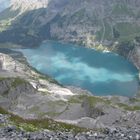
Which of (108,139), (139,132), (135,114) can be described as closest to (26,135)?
(108,139)

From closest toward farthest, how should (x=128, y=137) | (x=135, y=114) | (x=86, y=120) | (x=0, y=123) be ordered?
(x=128, y=137), (x=0, y=123), (x=86, y=120), (x=135, y=114)

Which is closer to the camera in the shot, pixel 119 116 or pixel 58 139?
pixel 58 139

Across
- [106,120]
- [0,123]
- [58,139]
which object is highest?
[58,139]

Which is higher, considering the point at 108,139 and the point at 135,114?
the point at 108,139

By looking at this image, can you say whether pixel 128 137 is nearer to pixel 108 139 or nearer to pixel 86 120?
pixel 108 139

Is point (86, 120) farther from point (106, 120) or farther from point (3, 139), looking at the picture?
point (3, 139)

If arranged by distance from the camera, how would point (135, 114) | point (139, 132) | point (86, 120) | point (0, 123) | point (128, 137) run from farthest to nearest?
point (135, 114)
point (86, 120)
point (0, 123)
point (139, 132)
point (128, 137)

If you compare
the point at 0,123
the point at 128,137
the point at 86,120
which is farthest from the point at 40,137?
the point at 86,120

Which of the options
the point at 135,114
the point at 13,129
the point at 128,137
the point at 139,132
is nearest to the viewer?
the point at 128,137

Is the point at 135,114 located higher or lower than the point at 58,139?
lower

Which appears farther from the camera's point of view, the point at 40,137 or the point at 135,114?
the point at 135,114
